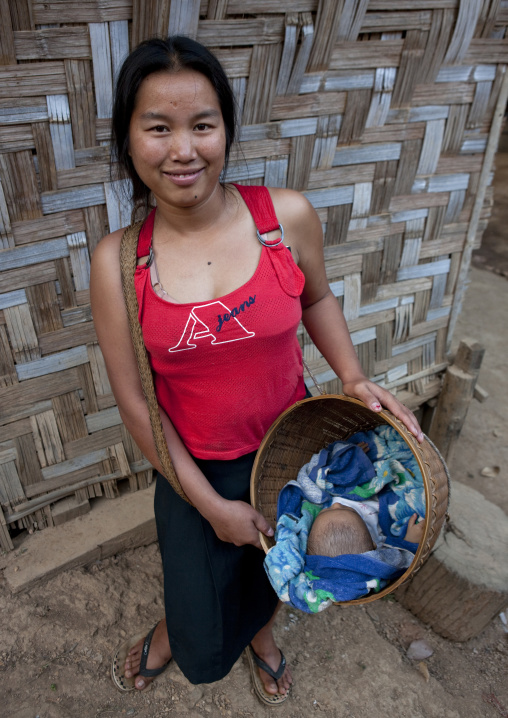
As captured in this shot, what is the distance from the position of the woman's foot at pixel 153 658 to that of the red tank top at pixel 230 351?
82 centimetres

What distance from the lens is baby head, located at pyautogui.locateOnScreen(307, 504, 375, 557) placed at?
58.9 inches

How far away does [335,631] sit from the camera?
7.31 ft

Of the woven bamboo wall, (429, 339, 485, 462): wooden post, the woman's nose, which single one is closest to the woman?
the woman's nose

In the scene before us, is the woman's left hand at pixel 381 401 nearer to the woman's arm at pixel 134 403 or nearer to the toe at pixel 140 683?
the woman's arm at pixel 134 403

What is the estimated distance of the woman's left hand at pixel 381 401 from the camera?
1.42 metres

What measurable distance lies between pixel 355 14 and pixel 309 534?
5.59ft

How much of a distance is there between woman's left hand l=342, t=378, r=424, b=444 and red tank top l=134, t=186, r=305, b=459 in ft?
0.58

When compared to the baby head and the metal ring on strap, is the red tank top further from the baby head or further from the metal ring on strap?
the baby head

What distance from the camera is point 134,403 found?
145cm

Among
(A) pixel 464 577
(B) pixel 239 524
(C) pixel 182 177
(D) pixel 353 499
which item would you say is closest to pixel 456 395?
(A) pixel 464 577

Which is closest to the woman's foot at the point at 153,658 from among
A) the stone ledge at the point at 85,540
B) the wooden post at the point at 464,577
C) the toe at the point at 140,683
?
the toe at the point at 140,683

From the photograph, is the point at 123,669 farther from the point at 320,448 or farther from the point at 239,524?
the point at 320,448

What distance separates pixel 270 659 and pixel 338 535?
0.80 m

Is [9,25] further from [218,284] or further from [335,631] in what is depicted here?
[335,631]
